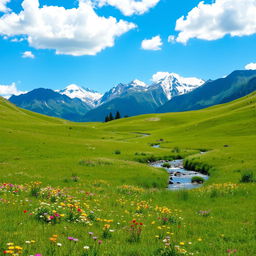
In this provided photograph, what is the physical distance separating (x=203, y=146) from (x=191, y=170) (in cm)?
2562

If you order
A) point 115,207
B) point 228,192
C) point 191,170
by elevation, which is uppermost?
point 115,207

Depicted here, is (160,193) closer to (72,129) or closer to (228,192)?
(228,192)

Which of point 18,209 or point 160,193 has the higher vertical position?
point 18,209

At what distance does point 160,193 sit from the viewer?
822 inches

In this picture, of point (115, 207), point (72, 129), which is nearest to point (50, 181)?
point (115, 207)

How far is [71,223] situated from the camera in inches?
395

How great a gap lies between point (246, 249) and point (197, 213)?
5.87m

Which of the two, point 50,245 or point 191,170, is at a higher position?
point 50,245

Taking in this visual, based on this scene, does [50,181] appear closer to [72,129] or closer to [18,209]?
[18,209]

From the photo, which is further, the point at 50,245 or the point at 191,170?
the point at 191,170

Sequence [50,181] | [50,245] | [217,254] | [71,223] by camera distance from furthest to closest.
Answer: [50,181]
[71,223]
[217,254]
[50,245]

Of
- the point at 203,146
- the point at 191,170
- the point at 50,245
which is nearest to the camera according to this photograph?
the point at 50,245

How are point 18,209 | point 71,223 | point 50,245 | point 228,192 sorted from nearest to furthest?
point 50,245
point 71,223
point 18,209
point 228,192

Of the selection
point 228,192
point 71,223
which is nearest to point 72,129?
point 228,192
